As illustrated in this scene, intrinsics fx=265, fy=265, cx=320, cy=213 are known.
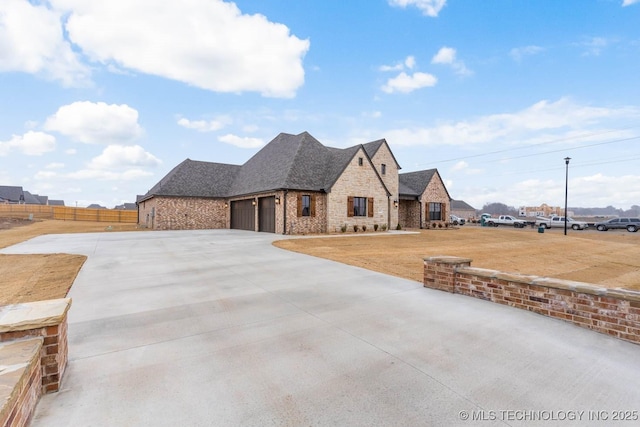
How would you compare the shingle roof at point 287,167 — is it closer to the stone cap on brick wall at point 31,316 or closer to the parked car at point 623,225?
the stone cap on brick wall at point 31,316

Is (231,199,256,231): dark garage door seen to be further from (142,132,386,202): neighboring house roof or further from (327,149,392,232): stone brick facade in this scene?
(327,149,392,232): stone brick facade

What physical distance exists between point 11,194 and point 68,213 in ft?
114

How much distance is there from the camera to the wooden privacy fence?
42.0 metres

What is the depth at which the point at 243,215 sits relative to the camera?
84.8ft

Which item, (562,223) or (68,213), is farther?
(68,213)

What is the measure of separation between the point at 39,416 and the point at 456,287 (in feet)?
20.5

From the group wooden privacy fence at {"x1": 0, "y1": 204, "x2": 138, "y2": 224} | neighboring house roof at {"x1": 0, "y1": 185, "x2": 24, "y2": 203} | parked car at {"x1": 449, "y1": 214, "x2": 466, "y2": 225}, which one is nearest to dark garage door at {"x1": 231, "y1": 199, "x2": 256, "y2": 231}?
wooden privacy fence at {"x1": 0, "y1": 204, "x2": 138, "y2": 224}

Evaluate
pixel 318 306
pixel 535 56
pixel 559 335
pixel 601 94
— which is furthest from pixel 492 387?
pixel 601 94

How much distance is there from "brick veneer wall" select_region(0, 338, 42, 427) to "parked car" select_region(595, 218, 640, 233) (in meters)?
47.9

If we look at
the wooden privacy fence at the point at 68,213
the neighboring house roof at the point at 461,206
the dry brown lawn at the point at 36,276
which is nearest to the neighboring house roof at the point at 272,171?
the dry brown lawn at the point at 36,276

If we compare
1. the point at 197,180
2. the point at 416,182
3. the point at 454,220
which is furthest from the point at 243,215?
the point at 454,220

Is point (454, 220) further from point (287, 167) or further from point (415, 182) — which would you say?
point (287, 167)

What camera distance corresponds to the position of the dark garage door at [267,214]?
21.2 meters

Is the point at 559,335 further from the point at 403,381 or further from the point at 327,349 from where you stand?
the point at 327,349
